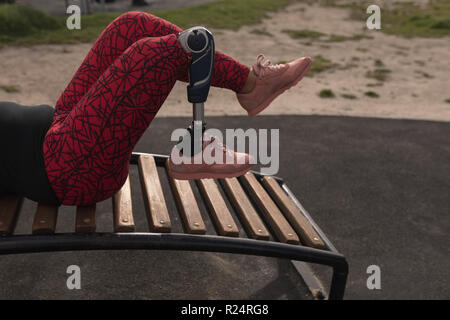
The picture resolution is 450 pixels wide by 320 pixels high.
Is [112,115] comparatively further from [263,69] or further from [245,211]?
[245,211]

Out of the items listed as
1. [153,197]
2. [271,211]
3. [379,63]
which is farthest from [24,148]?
[379,63]

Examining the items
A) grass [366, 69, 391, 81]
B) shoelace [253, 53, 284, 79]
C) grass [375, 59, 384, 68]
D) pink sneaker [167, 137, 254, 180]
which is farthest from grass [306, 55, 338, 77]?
pink sneaker [167, 137, 254, 180]

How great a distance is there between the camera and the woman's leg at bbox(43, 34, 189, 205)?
6.72 feet

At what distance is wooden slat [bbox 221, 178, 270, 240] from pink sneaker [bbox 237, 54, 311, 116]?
0.56 meters

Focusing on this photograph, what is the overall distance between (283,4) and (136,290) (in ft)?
44.0

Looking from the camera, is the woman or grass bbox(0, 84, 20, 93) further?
grass bbox(0, 84, 20, 93)

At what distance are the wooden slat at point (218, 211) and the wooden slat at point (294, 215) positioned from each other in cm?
38

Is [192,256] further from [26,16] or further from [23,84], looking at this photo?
[26,16]

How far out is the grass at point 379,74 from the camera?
26.9 ft

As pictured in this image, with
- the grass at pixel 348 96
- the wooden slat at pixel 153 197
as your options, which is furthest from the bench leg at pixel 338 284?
the grass at pixel 348 96

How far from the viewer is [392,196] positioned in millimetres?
4012

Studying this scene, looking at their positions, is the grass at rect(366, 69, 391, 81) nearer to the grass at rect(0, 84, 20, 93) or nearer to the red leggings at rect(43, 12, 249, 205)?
the grass at rect(0, 84, 20, 93)

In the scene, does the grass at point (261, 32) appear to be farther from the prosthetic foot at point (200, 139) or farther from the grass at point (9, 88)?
the prosthetic foot at point (200, 139)

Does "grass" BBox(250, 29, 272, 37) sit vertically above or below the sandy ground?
above
